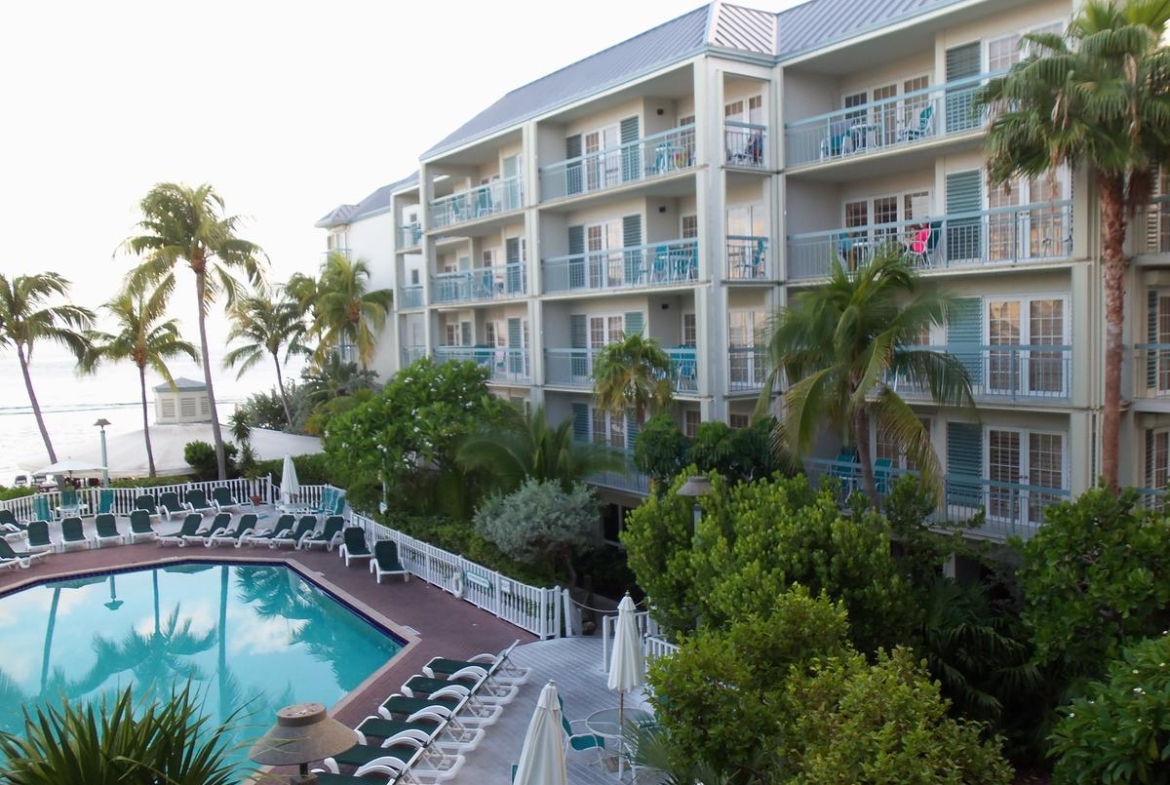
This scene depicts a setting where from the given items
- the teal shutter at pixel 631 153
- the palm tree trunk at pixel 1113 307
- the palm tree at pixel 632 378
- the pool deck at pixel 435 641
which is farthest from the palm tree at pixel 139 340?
the palm tree trunk at pixel 1113 307

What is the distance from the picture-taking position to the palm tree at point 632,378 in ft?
62.2

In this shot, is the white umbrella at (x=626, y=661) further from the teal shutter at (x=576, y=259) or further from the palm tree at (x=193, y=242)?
the palm tree at (x=193, y=242)

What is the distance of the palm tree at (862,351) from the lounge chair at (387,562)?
416 inches

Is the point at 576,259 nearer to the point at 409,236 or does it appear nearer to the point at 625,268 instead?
the point at 625,268

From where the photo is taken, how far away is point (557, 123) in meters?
25.4

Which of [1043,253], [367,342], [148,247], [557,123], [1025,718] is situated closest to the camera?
[1025,718]

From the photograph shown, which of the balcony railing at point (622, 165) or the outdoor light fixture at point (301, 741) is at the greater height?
A: the balcony railing at point (622, 165)

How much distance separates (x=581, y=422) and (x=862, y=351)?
13171mm

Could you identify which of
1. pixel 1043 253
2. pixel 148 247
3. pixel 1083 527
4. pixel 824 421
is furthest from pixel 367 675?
pixel 148 247

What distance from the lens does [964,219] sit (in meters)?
17.6

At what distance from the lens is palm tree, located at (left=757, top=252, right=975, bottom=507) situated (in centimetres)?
1366

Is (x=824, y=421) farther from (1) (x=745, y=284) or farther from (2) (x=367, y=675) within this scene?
(2) (x=367, y=675)

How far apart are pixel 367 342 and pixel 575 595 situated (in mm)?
19936

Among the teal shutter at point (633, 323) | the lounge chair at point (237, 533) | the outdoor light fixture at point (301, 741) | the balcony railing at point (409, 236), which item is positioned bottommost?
the lounge chair at point (237, 533)
